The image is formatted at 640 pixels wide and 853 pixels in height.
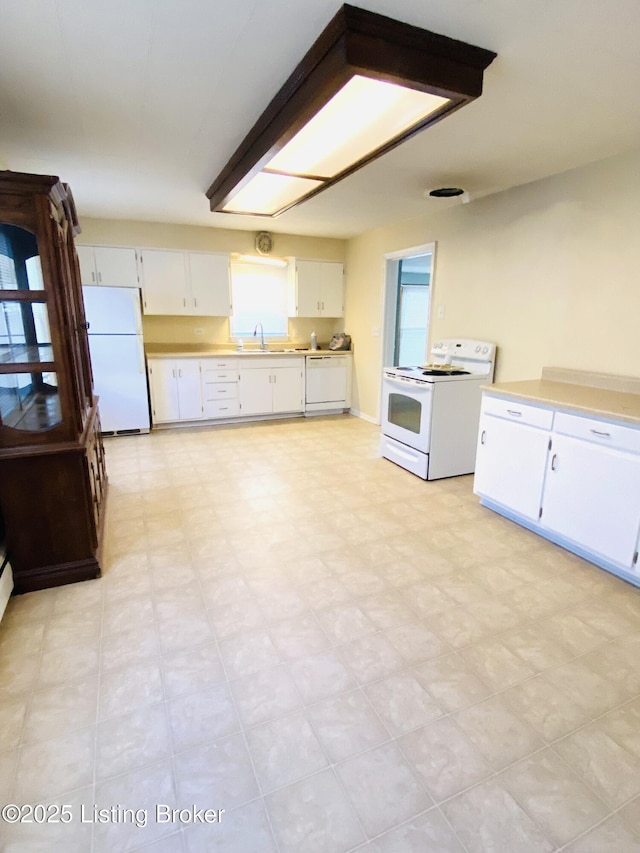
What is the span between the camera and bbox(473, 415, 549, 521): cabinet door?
261 cm

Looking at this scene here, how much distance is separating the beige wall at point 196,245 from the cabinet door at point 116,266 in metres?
0.11

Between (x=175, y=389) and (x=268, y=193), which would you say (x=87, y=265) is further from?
(x=268, y=193)

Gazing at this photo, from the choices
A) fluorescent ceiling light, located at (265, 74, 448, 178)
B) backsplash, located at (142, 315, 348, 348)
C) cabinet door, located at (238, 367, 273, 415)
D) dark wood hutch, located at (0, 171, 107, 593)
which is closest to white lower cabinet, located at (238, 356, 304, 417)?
cabinet door, located at (238, 367, 273, 415)

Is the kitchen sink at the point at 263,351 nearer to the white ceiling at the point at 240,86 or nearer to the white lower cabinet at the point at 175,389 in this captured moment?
the white lower cabinet at the point at 175,389

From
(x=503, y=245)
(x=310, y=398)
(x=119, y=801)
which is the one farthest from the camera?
(x=310, y=398)

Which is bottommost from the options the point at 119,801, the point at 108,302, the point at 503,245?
the point at 119,801

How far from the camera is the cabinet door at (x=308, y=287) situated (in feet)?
18.1

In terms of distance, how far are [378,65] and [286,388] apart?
4.10 metres

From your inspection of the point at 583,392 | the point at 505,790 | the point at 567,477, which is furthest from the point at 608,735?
the point at 583,392

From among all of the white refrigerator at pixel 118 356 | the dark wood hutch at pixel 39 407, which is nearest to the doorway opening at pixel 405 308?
the white refrigerator at pixel 118 356

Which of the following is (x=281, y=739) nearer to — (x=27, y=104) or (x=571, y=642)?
(x=571, y=642)

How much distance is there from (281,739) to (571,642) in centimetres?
126

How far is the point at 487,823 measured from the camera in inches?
46.4

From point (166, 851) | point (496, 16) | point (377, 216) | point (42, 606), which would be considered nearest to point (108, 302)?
point (377, 216)
